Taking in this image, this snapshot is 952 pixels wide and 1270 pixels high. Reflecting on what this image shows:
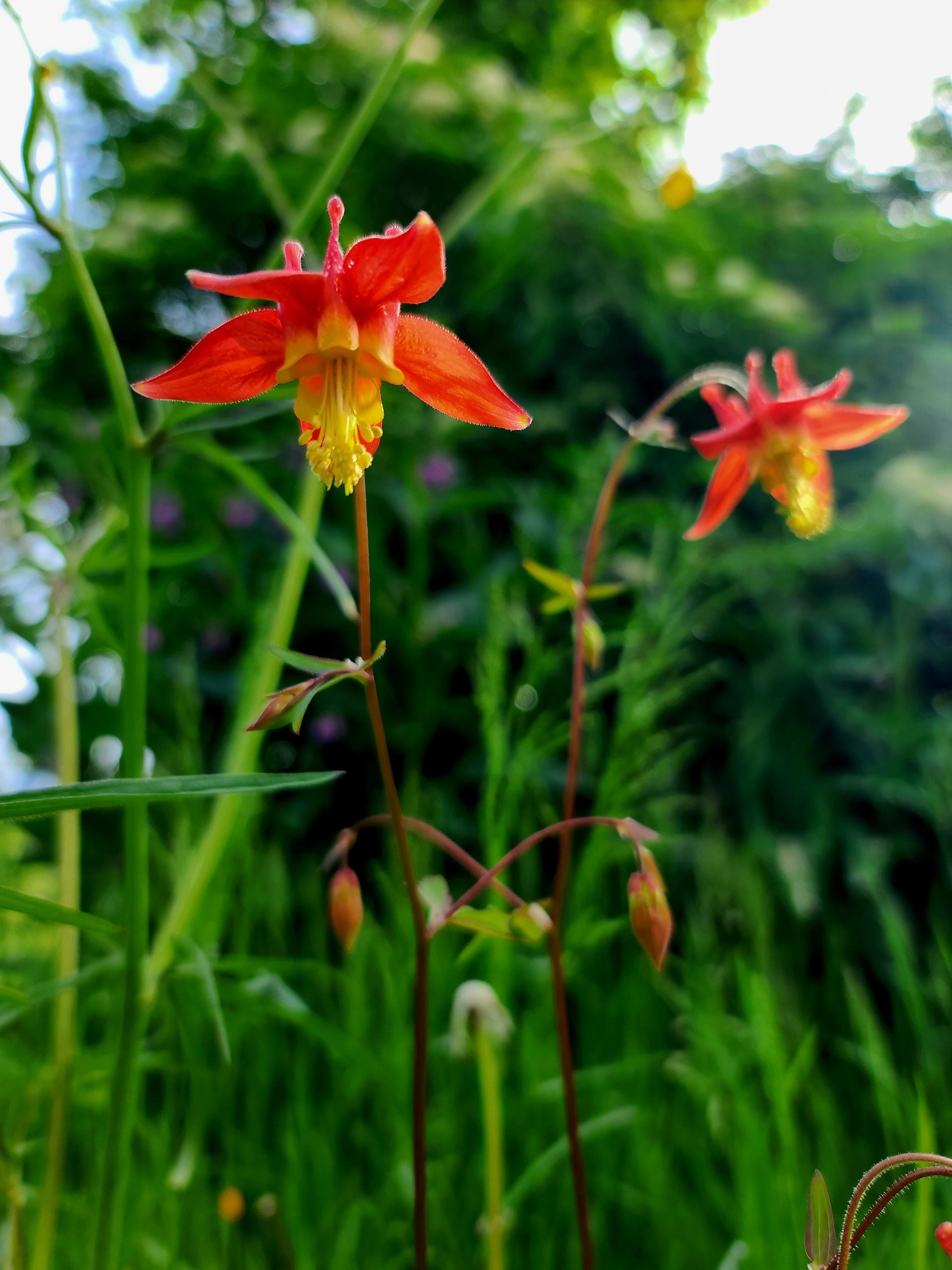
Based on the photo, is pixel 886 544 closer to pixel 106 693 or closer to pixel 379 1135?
pixel 379 1135

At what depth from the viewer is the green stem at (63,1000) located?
0.86 metres

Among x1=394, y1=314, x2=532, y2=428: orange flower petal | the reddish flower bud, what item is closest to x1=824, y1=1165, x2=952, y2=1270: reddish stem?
the reddish flower bud

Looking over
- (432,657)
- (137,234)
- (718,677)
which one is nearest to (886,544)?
(718,677)

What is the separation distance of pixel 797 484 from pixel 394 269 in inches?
16.2

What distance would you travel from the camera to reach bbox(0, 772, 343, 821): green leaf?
427 mm

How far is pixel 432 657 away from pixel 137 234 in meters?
1.45

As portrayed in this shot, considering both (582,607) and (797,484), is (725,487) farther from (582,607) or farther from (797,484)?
(582,607)

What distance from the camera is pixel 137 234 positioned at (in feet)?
8.16

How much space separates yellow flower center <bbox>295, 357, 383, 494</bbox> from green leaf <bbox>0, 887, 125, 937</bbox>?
0.26 metres

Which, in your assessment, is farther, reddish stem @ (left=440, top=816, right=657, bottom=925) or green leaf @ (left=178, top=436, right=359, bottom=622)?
green leaf @ (left=178, top=436, right=359, bottom=622)

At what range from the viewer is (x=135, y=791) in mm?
438

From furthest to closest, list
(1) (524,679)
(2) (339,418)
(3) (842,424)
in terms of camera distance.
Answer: (1) (524,679) → (3) (842,424) → (2) (339,418)

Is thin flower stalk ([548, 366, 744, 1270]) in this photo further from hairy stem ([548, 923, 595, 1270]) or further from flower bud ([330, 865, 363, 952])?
flower bud ([330, 865, 363, 952])

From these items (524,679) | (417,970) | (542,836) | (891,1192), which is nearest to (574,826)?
(542,836)
